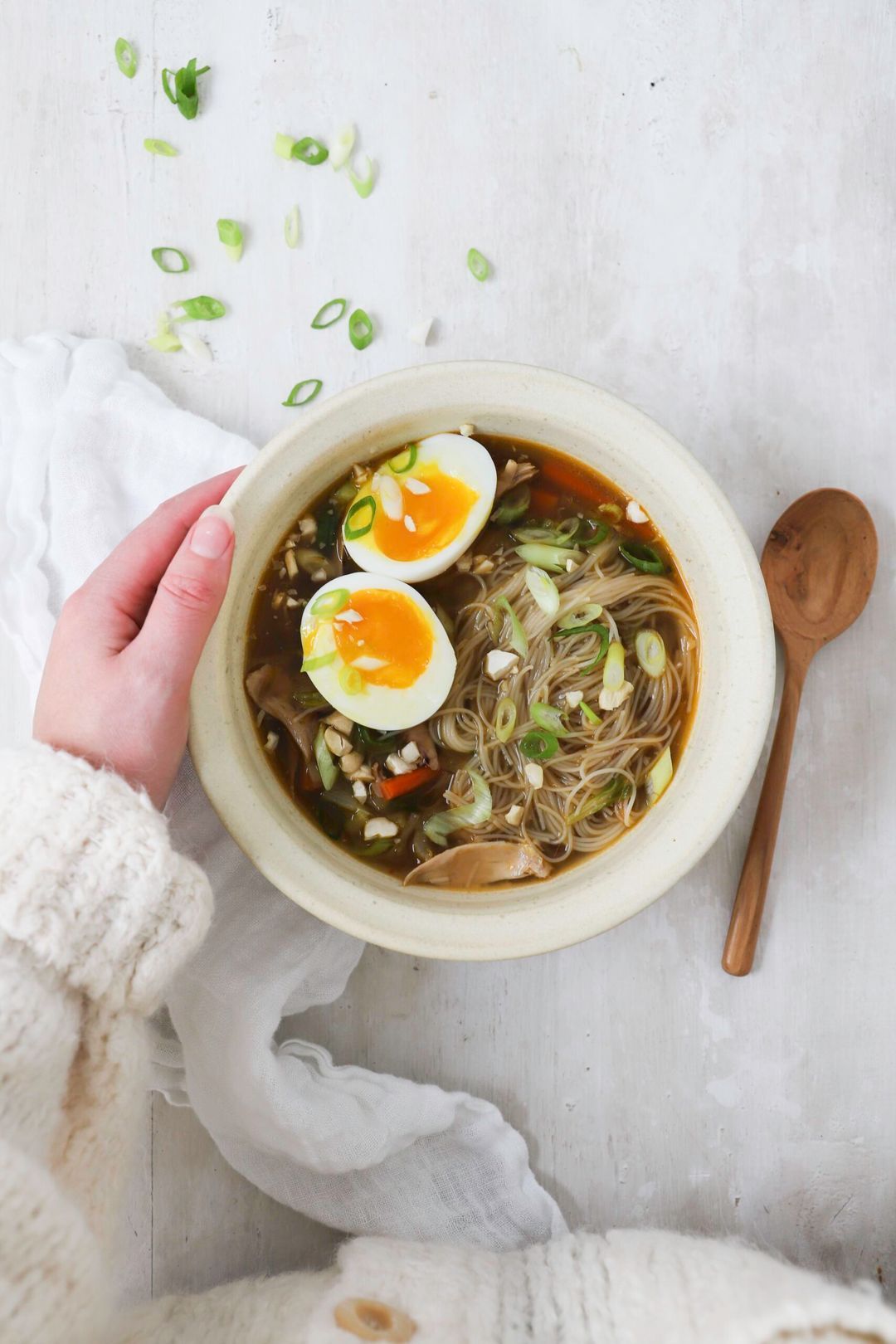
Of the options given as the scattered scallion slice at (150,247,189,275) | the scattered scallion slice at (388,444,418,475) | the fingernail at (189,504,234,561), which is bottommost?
the fingernail at (189,504,234,561)

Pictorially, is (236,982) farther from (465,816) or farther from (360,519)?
(360,519)

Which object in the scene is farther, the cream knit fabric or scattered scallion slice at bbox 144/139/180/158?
scattered scallion slice at bbox 144/139/180/158

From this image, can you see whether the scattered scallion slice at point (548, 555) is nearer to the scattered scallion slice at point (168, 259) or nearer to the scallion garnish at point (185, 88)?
the scattered scallion slice at point (168, 259)

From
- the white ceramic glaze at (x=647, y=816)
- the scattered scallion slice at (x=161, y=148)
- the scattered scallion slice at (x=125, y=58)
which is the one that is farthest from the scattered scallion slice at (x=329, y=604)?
the scattered scallion slice at (x=125, y=58)

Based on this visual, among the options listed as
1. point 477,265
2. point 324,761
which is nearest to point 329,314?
point 477,265

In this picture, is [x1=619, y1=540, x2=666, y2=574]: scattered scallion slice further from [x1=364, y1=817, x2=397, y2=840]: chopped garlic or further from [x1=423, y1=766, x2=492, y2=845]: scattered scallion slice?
[x1=364, y1=817, x2=397, y2=840]: chopped garlic

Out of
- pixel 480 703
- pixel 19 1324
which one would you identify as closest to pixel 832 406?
pixel 480 703

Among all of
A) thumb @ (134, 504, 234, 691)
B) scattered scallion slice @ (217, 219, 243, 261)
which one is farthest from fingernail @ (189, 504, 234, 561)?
scattered scallion slice @ (217, 219, 243, 261)

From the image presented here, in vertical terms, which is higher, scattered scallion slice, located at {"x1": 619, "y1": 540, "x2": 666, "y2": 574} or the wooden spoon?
scattered scallion slice, located at {"x1": 619, "y1": 540, "x2": 666, "y2": 574}
